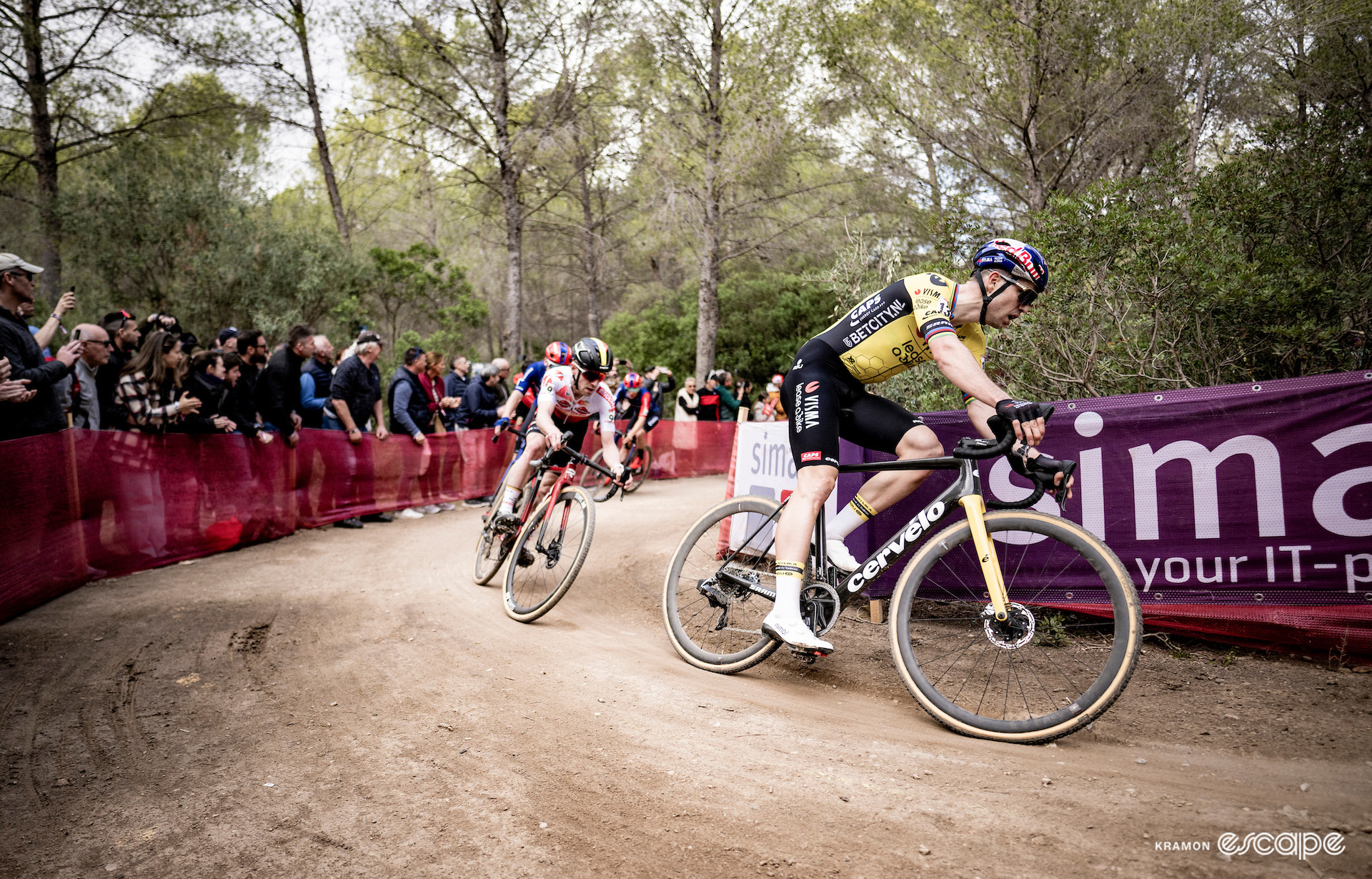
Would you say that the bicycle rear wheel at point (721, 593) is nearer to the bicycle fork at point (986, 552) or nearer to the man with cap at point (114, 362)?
the bicycle fork at point (986, 552)

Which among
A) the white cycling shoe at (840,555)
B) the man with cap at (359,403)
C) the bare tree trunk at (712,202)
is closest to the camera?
the white cycling shoe at (840,555)

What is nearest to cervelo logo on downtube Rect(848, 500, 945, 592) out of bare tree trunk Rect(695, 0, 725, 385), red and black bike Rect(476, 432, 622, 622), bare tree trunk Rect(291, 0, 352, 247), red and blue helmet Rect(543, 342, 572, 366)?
red and black bike Rect(476, 432, 622, 622)

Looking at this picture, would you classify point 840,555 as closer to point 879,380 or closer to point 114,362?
point 879,380

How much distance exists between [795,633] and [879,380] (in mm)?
1324

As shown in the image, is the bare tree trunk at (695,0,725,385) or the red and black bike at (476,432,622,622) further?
the bare tree trunk at (695,0,725,385)

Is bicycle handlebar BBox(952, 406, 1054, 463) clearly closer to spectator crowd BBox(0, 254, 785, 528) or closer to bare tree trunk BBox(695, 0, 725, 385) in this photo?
spectator crowd BBox(0, 254, 785, 528)

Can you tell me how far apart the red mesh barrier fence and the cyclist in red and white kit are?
120 inches

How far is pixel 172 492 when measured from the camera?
22.2 ft

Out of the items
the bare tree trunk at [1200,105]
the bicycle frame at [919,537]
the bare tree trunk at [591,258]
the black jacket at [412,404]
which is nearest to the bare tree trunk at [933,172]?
the bare tree trunk at [1200,105]

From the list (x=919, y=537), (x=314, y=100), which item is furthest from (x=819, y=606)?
(x=314, y=100)

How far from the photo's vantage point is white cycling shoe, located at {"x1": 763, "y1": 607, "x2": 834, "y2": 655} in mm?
3459

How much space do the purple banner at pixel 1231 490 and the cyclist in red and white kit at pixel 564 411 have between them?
2394 millimetres

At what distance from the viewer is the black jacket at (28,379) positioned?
523 centimetres

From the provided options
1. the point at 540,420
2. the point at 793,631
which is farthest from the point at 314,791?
the point at 540,420
